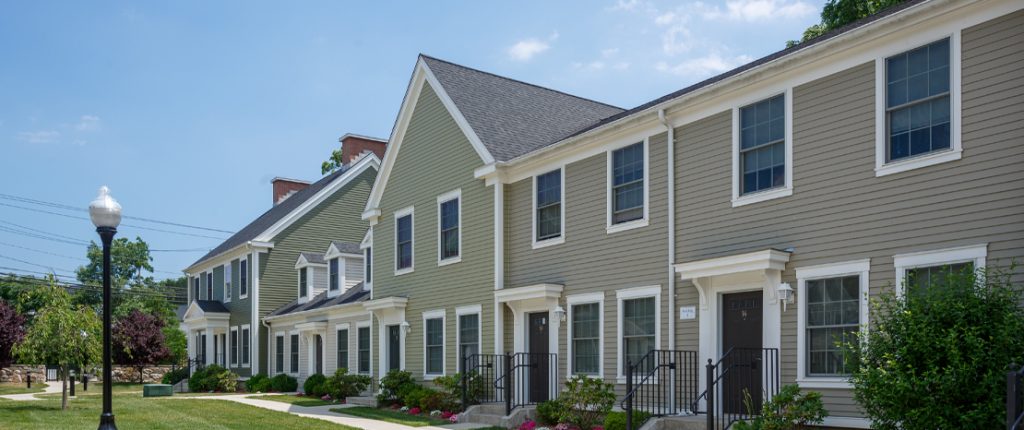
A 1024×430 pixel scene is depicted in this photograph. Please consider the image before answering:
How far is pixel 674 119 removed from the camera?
14.9 meters

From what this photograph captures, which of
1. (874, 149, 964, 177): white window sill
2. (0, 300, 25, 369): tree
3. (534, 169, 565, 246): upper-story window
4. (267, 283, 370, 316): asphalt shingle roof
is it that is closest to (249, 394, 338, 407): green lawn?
(267, 283, 370, 316): asphalt shingle roof

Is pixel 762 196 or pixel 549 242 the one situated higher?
pixel 762 196

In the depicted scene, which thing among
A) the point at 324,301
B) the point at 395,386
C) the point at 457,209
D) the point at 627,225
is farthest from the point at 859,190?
the point at 324,301

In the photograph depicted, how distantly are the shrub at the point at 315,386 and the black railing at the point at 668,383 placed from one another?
1350 centimetres

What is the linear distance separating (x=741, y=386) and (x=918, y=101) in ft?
15.3

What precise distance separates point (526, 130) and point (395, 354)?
691 centimetres

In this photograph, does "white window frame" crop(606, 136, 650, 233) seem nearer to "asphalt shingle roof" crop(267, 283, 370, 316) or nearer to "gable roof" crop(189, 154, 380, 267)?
"asphalt shingle roof" crop(267, 283, 370, 316)

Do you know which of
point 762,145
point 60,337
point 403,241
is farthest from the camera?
point 403,241

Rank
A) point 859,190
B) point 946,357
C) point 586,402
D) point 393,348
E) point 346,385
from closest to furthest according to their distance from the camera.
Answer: point 946,357, point 859,190, point 586,402, point 393,348, point 346,385

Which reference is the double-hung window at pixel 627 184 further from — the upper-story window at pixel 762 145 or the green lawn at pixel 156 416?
the green lawn at pixel 156 416

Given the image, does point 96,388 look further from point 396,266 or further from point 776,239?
point 776,239

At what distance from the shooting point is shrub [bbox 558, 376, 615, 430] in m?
15.1

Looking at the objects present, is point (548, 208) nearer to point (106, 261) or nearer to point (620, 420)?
point (620, 420)

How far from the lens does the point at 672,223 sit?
14727 millimetres
